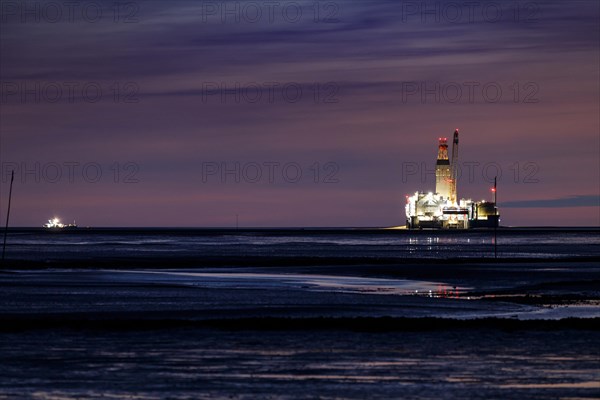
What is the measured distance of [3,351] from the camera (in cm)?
2494

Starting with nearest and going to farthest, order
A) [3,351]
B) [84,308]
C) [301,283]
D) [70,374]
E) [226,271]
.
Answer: [70,374] → [3,351] → [84,308] → [301,283] → [226,271]

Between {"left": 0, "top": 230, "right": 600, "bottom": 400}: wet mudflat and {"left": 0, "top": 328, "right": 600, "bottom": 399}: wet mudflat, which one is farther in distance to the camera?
{"left": 0, "top": 230, "right": 600, "bottom": 400}: wet mudflat

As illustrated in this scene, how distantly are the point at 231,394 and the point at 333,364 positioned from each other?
437 cm

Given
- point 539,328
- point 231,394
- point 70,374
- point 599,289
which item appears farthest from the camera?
point 599,289

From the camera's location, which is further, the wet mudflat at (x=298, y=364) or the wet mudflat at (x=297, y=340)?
the wet mudflat at (x=297, y=340)

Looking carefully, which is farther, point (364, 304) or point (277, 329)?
point (364, 304)

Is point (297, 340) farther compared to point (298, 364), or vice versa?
point (297, 340)

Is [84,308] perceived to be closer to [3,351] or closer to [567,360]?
[3,351]

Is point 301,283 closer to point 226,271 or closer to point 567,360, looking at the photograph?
point 226,271

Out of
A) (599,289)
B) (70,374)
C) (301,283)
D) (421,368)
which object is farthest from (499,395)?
(301,283)

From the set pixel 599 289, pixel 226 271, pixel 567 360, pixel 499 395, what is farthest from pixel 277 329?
pixel 226 271

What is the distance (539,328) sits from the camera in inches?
1167

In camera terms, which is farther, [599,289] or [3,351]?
[599,289]

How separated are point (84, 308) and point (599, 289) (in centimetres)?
2310
